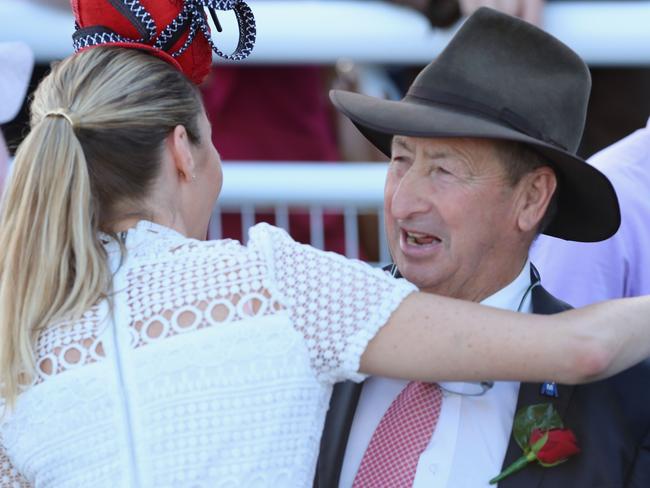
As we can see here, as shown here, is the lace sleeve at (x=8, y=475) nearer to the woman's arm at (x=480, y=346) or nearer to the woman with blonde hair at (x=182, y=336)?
the woman with blonde hair at (x=182, y=336)

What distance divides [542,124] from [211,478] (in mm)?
1055

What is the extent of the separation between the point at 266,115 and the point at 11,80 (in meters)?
1.37

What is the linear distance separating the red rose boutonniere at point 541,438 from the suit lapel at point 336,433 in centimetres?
35

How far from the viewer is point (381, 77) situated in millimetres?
4441

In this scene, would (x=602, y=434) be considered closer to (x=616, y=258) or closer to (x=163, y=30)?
(x=616, y=258)

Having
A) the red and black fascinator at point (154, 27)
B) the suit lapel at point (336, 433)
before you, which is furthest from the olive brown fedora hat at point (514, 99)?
the suit lapel at point (336, 433)

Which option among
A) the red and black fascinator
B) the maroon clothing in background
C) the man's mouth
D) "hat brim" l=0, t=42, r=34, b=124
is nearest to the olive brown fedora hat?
the man's mouth

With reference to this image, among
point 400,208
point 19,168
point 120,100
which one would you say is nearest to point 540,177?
point 400,208

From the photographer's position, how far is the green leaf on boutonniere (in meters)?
2.42

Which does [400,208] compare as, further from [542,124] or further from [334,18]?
[334,18]

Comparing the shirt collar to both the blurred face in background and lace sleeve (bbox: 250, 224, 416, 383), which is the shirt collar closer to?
the blurred face in background

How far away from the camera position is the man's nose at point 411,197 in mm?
2615

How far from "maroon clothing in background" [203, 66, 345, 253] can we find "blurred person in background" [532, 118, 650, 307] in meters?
1.40

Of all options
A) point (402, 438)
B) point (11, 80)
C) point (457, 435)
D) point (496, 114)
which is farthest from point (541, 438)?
point (11, 80)
